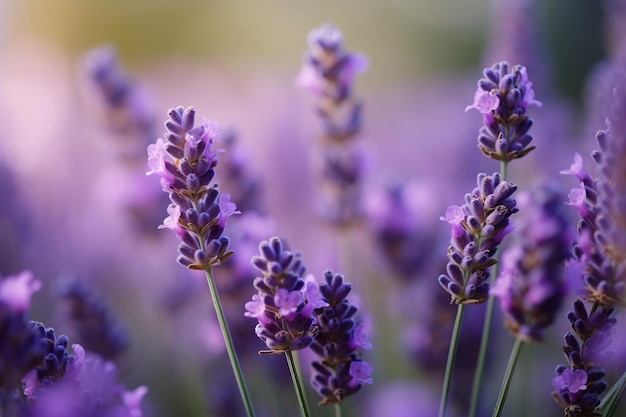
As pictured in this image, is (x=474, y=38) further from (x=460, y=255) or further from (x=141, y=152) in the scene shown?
(x=460, y=255)

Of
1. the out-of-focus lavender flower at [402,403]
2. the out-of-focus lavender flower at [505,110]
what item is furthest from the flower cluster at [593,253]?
the out-of-focus lavender flower at [402,403]

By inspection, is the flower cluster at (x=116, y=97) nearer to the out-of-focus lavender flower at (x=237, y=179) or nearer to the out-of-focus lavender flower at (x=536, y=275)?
the out-of-focus lavender flower at (x=237, y=179)

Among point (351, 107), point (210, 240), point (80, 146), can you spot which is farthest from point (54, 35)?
point (210, 240)

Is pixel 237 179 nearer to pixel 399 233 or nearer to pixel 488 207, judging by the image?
pixel 399 233

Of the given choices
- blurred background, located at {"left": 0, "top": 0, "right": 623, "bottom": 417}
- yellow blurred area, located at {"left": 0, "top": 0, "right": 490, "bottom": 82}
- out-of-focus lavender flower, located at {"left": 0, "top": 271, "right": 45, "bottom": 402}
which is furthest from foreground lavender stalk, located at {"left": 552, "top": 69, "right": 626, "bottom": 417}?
yellow blurred area, located at {"left": 0, "top": 0, "right": 490, "bottom": 82}

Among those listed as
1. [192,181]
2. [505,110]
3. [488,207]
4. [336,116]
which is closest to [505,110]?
[505,110]
